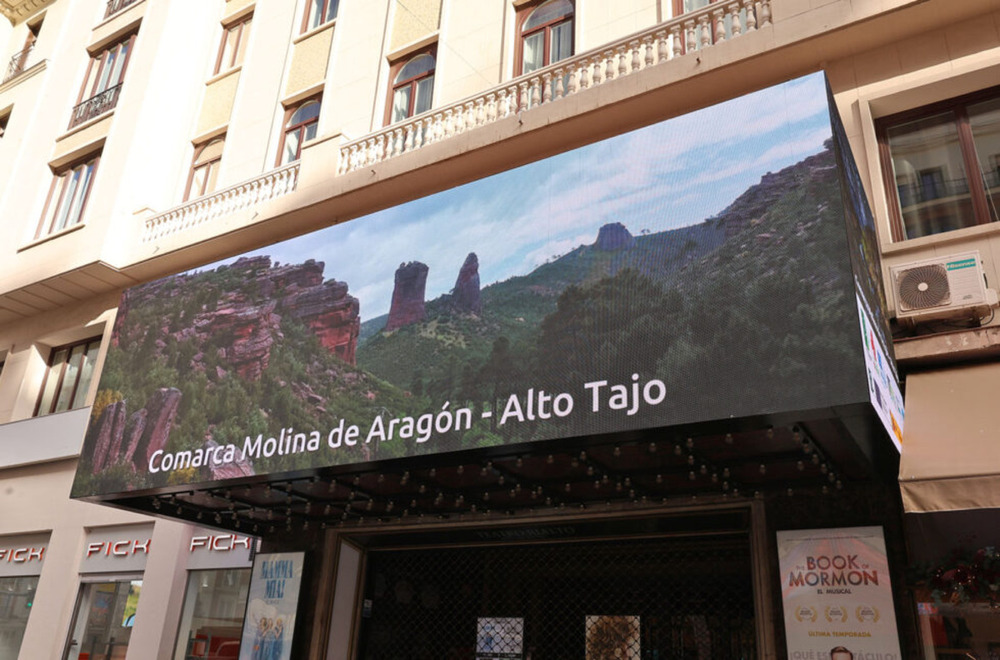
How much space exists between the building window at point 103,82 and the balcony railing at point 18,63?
3.48 meters

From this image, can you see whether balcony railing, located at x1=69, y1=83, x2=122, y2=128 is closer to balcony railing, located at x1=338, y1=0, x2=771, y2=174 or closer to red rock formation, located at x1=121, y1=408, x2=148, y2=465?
balcony railing, located at x1=338, y1=0, x2=771, y2=174

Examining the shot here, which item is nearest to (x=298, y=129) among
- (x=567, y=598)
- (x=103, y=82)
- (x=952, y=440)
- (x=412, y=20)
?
(x=412, y=20)

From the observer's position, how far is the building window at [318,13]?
16.6 meters

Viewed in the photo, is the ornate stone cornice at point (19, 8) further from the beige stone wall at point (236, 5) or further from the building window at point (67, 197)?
the building window at point (67, 197)

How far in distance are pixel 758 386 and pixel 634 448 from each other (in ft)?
4.56

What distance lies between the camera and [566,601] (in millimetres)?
9609

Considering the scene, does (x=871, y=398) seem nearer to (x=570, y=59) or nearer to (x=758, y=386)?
(x=758, y=386)

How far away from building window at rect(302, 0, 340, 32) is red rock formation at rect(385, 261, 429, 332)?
975 cm

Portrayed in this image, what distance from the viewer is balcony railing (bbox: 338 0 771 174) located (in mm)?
10445

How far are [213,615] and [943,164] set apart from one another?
11.6m

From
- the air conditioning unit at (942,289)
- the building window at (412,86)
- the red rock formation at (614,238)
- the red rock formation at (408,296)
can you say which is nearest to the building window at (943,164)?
the air conditioning unit at (942,289)

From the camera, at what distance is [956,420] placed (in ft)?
22.7

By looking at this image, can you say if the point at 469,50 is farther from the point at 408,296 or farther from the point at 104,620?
the point at 104,620

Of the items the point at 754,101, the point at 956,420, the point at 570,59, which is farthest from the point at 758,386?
the point at 570,59
